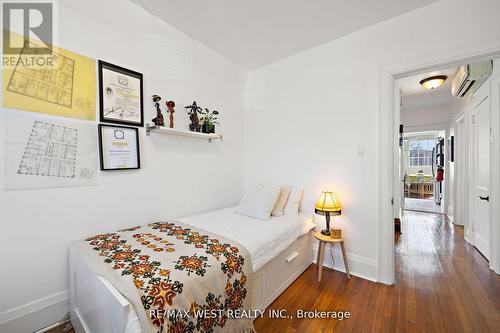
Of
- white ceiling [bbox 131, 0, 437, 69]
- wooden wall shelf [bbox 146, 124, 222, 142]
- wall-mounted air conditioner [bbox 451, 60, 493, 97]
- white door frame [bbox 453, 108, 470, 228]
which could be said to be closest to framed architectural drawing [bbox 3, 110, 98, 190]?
wooden wall shelf [bbox 146, 124, 222, 142]

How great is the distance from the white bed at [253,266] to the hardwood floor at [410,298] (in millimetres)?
174

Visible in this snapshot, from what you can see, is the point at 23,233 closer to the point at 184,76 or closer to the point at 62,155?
the point at 62,155

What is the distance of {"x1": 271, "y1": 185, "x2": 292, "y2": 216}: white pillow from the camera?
2.42 m

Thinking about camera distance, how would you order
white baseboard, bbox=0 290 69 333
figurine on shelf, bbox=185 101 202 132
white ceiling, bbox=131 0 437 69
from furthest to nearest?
Answer: 1. figurine on shelf, bbox=185 101 202 132
2. white ceiling, bbox=131 0 437 69
3. white baseboard, bbox=0 290 69 333

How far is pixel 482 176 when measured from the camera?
2.68 m

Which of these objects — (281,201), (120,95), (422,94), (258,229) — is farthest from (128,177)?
(422,94)

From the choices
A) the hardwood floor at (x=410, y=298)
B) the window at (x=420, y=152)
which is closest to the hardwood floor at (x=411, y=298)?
the hardwood floor at (x=410, y=298)

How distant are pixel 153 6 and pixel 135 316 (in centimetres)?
246

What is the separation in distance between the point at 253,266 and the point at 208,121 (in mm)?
1706

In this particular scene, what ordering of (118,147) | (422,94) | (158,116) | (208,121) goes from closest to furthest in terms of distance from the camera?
1. (118,147)
2. (158,116)
3. (208,121)
4. (422,94)

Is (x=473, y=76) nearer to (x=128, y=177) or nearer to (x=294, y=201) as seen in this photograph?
(x=294, y=201)

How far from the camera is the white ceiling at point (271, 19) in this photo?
6.26 ft

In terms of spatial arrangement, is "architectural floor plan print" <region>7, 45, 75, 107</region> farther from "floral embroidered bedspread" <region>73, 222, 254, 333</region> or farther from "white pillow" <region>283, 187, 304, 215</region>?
"white pillow" <region>283, 187, 304, 215</region>

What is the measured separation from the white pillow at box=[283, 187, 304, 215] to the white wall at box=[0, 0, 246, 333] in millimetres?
877
